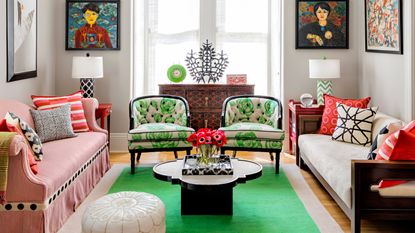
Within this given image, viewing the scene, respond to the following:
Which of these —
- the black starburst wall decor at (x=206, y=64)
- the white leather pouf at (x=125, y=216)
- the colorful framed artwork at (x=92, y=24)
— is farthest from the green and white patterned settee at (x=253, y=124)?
the white leather pouf at (x=125, y=216)

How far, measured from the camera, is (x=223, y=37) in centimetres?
727

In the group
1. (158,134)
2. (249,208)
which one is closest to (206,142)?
(249,208)

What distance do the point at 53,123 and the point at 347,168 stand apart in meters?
2.73

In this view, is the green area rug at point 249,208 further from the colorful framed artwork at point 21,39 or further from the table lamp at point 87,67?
the colorful framed artwork at point 21,39

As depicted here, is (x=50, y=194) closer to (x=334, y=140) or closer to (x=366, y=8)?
(x=334, y=140)

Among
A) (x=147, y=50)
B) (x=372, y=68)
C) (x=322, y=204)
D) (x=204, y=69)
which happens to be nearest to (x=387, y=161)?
(x=322, y=204)

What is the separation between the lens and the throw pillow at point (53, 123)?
186 inches

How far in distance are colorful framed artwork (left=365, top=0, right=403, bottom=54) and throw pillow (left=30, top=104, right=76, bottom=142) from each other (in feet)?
11.1

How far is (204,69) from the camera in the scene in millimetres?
7078

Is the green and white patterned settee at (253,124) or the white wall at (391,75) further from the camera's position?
the green and white patterned settee at (253,124)

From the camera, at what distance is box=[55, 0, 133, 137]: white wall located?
6.69m

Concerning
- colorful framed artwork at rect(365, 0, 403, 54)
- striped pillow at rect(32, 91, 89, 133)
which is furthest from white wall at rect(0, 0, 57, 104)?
colorful framed artwork at rect(365, 0, 403, 54)

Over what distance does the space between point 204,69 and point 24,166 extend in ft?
13.6

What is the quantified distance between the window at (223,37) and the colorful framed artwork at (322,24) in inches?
26.4
